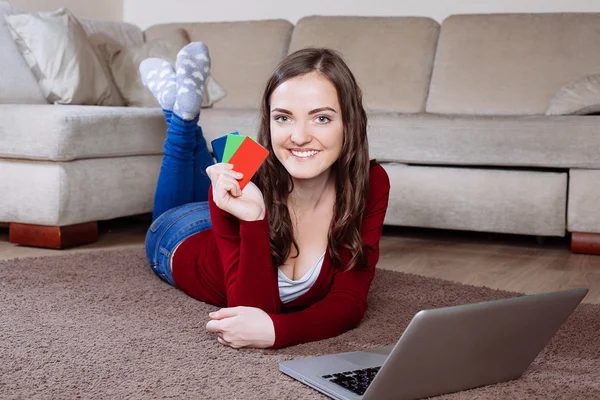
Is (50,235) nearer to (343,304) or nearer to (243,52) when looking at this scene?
(343,304)

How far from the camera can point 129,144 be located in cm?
297

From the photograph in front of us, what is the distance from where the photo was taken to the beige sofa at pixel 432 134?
2703 millimetres

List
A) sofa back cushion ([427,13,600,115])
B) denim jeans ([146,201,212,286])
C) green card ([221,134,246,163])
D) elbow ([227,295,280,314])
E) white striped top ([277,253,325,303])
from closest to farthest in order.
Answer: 1. green card ([221,134,246,163])
2. elbow ([227,295,280,314])
3. white striped top ([277,253,325,303])
4. denim jeans ([146,201,212,286])
5. sofa back cushion ([427,13,600,115])

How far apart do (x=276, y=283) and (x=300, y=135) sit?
31 centimetres

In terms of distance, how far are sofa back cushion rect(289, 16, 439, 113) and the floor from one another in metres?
0.66

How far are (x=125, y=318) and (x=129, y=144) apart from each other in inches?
51.1

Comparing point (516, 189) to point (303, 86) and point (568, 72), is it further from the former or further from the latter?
point (303, 86)

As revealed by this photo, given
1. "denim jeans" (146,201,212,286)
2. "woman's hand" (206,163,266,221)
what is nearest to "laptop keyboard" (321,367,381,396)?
"woman's hand" (206,163,266,221)

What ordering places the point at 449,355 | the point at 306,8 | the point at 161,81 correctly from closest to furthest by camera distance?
the point at 449,355
the point at 161,81
the point at 306,8

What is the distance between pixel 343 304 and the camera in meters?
1.64

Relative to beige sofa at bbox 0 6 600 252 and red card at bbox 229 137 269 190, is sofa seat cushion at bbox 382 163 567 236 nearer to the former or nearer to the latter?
beige sofa at bbox 0 6 600 252

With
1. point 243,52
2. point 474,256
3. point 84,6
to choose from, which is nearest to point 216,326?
point 474,256

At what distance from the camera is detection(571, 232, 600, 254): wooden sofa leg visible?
285 cm

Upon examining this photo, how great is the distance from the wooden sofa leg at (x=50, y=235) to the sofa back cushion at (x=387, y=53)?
1418mm
